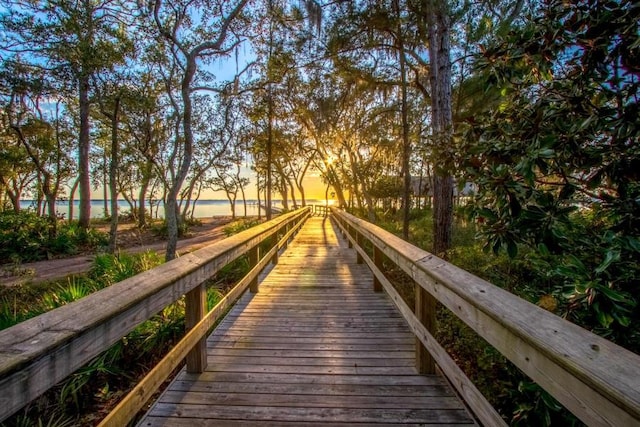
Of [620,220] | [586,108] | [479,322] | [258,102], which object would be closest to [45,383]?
[479,322]

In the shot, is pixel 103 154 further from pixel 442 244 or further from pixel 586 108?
pixel 586 108

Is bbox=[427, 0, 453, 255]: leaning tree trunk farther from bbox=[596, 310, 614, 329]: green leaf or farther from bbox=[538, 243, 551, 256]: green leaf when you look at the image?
bbox=[596, 310, 614, 329]: green leaf

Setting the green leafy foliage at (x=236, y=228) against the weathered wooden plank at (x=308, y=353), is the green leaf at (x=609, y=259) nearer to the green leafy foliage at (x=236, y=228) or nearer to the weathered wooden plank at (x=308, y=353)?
the weathered wooden plank at (x=308, y=353)

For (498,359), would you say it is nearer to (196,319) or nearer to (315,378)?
(315,378)

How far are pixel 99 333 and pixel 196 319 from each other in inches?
43.0

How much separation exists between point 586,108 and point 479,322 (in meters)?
1.39

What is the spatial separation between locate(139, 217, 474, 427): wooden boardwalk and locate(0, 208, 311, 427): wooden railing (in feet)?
1.20

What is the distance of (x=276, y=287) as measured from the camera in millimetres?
4668

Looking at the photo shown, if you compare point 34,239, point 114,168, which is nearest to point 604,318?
point 114,168

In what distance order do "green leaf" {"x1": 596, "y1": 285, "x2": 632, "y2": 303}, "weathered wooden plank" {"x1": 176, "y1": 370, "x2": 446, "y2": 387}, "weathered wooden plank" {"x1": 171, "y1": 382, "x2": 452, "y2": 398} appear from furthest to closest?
1. "weathered wooden plank" {"x1": 176, "y1": 370, "x2": 446, "y2": 387}
2. "weathered wooden plank" {"x1": 171, "y1": 382, "x2": 452, "y2": 398}
3. "green leaf" {"x1": 596, "y1": 285, "x2": 632, "y2": 303}

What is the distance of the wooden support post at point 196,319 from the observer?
2.15 metres

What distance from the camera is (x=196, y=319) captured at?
7.14ft

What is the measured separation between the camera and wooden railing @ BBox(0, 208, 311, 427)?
83cm

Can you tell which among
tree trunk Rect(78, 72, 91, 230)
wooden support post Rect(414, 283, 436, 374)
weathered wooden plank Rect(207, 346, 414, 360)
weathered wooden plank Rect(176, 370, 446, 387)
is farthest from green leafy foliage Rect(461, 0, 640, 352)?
tree trunk Rect(78, 72, 91, 230)
